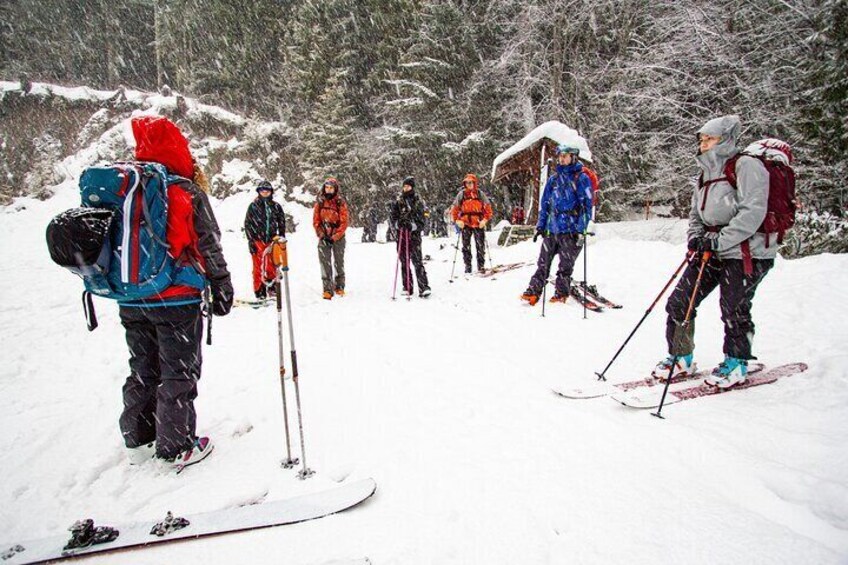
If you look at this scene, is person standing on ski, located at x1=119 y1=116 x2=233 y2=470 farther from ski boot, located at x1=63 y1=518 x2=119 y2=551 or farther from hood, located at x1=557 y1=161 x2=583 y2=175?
hood, located at x1=557 y1=161 x2=583 y2=175

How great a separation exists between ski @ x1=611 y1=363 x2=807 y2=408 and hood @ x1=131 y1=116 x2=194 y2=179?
3.78 metres

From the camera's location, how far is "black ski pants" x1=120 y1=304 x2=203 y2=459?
263 centimetres

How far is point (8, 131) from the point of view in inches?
1171

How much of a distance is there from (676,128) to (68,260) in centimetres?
1899

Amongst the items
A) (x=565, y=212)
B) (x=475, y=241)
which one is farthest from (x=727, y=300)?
(x=475, y=241)

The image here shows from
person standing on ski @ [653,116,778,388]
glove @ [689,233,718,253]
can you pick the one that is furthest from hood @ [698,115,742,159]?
glove @ [689,233,718,253]

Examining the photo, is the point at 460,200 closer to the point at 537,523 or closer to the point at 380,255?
the point at 380,255

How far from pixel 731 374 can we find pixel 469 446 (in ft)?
8.73

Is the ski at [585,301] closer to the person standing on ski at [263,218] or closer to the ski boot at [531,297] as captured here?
the ski boot at [531,297]

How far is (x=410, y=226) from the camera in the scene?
795 cm

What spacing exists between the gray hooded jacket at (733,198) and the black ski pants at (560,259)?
283 cm

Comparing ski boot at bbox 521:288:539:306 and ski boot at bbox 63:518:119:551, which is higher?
ski boot at bbox 521:288:539:306

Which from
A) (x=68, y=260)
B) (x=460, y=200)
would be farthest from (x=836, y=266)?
(x=68, y=260)

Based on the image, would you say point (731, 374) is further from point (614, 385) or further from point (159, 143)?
point (159, 143)
